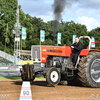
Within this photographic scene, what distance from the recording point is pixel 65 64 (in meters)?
9.32

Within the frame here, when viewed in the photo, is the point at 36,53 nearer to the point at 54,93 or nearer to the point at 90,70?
the point at 90,70

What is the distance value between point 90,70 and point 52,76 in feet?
Answer: 5.59

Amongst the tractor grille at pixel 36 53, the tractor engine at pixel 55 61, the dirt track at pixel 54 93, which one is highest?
the tractor grille at pixel 36 53

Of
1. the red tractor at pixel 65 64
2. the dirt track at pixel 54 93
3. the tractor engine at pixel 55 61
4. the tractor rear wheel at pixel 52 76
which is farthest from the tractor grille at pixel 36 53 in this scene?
the dirt track at pixel 54 93

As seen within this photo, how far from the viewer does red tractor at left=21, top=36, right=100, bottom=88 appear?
8.92 metres

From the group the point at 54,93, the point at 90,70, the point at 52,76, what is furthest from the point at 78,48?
the point at 54,93

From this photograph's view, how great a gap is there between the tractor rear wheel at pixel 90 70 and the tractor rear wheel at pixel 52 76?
1023mm

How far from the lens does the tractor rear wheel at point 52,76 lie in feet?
27.7

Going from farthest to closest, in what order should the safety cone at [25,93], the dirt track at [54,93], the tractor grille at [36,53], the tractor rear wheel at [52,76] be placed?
the tractor grille at [36,53] → the tractor rear wheel at [52,76] → the dirt track at [54,93] → the safety cone at [25,93]

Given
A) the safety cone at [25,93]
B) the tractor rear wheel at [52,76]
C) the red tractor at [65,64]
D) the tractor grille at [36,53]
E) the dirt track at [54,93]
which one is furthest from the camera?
the tractor grille at [36,53]

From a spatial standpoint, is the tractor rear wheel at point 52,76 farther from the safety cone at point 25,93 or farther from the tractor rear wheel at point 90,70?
the safety cone at point 25,93

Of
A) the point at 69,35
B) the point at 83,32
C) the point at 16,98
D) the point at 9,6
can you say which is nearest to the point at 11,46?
the point at 9,6

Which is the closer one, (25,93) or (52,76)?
(25,93)

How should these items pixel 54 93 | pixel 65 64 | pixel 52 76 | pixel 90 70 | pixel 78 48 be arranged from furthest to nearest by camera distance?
pixel 78 48 → pixel 65 64 → pixel 90 70 → pixel 52 76 → pixel 54 93
